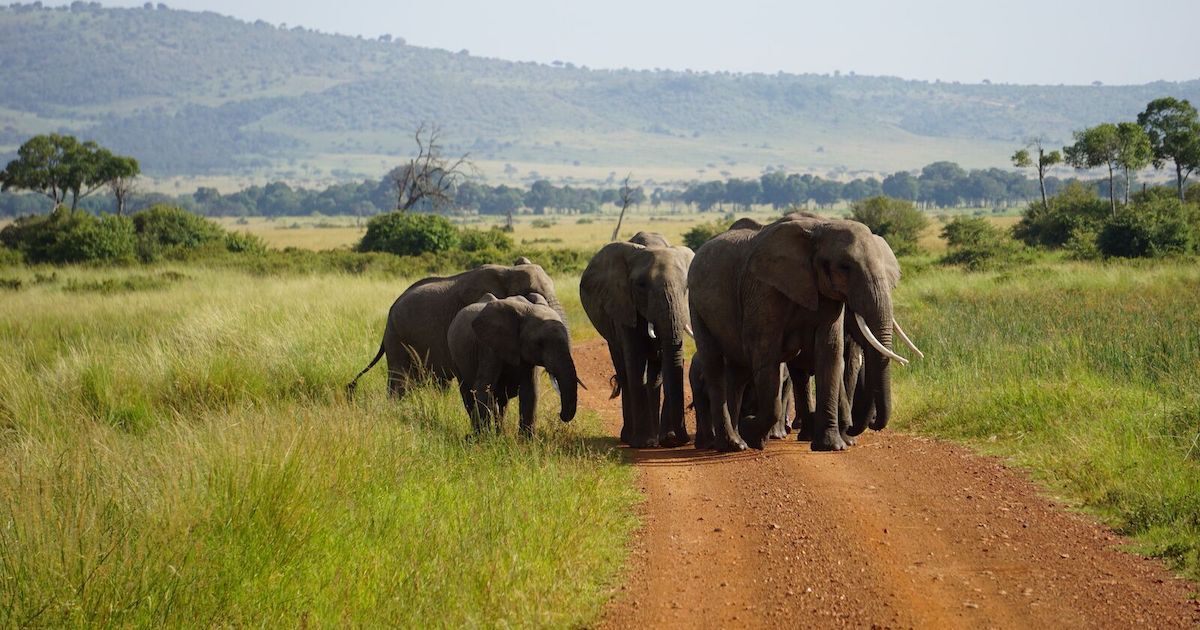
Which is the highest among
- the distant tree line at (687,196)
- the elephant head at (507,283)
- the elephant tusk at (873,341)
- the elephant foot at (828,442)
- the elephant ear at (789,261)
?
the elephant ear at (789,261)

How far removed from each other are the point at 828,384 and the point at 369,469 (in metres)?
3.59

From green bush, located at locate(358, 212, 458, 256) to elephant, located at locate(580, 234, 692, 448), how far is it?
26.3 metres

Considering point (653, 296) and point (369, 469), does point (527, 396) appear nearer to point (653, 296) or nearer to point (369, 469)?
point (653, 296)

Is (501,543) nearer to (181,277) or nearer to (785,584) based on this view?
(785,584)

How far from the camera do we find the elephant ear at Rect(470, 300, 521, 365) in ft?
32.8

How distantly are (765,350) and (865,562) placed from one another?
3.25 meters

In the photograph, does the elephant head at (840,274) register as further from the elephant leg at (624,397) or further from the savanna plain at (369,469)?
the elephant leg at (624,397)

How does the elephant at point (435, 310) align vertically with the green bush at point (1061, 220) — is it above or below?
above

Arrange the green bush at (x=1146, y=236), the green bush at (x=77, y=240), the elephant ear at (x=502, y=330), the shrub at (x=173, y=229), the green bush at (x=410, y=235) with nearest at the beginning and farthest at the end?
the elephant ear at (x=502, y=330)
the green bush at (x=1146, y=236)
the green bush at (x=77, y=240)
the green bush at (x=410, y=235)
the shrub at (x=173, y=229)

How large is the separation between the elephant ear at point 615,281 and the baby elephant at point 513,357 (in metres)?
1.01

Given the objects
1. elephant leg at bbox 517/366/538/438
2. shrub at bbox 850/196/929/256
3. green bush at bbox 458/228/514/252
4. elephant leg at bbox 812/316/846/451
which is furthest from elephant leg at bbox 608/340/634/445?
shrub at bbox 850/196/929/256

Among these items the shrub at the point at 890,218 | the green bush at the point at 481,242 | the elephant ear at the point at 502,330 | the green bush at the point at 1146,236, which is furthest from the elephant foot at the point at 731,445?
the shrub at the point at 890,218

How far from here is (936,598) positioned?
623 centimetres

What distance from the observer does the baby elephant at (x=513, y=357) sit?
977 centimetres
